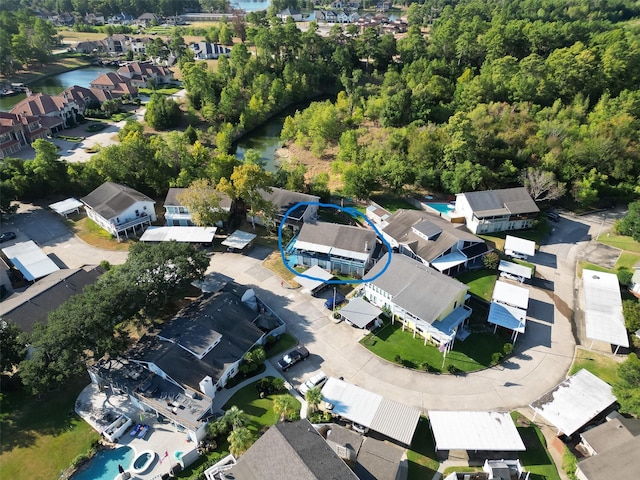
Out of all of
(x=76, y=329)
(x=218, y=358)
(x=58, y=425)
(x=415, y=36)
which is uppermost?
(x=415, y=36)

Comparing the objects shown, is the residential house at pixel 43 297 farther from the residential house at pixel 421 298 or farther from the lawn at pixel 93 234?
the residential house at pixel 421 298

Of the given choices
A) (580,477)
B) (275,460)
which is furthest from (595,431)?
(275,460)

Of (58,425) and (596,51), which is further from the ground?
(596,51)

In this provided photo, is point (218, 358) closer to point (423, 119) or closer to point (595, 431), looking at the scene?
point (595, 431)

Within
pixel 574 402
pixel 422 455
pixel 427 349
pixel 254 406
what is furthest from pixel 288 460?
pixel 574 402

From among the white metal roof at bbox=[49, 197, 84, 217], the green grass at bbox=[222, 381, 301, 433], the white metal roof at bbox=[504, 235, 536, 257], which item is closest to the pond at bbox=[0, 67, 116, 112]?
the white metal roof at bbox=[49, 197, 84, 217]

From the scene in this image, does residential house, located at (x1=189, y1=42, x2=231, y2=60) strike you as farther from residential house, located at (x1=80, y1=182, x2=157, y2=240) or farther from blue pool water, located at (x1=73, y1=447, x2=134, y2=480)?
blue pool water, located at (x1=73, y1=447, x2=134, y2=480)
